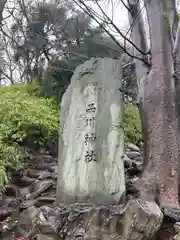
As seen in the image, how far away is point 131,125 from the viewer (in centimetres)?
669

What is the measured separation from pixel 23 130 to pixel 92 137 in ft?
6.07

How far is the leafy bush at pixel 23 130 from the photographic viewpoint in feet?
14.5

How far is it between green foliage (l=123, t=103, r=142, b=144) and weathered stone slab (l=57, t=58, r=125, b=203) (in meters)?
2.93

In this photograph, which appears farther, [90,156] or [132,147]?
[132,147]

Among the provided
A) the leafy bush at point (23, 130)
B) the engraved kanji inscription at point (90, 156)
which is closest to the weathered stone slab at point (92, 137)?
the engraved kanji inscription at point (90, 156)

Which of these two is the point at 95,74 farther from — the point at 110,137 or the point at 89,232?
the point at 89,232

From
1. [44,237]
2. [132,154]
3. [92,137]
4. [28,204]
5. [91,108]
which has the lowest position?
[44,237]

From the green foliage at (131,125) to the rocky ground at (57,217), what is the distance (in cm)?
231

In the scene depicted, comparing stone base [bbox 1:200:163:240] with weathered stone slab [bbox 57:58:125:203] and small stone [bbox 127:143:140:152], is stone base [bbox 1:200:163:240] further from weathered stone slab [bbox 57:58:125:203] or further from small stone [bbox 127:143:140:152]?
small stone [bbox 127:143:140:152]

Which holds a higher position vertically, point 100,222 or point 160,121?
point 160,121

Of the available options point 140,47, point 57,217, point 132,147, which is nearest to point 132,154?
point 132,147

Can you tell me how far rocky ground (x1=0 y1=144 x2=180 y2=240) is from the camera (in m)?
2.71

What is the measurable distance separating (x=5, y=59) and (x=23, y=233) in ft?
31.1

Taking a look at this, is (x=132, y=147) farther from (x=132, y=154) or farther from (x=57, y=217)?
(x=57, y=217)
